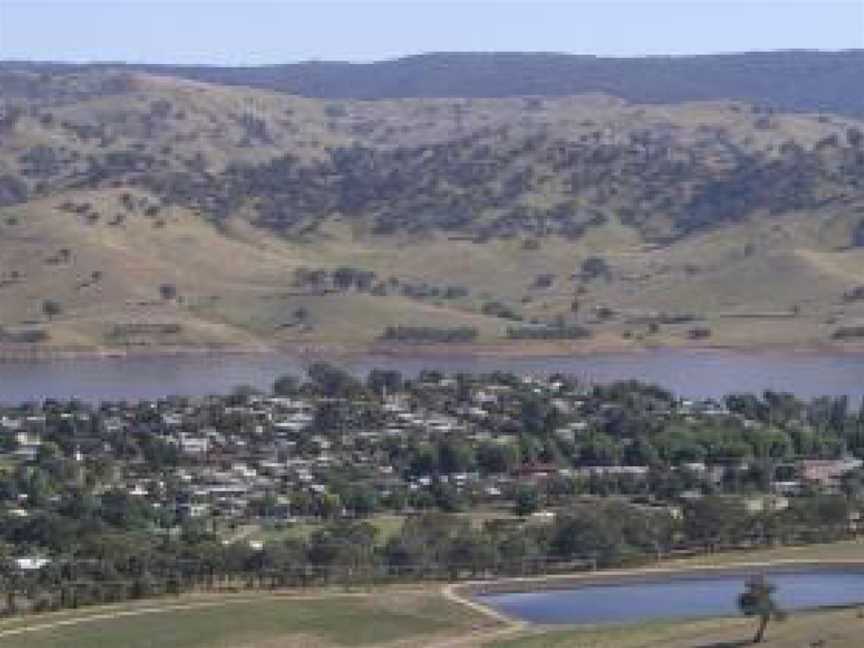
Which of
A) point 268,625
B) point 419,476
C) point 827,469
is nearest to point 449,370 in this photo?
point 419,476

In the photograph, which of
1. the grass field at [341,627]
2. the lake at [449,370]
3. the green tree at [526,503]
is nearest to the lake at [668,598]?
the grass field at [341,627]

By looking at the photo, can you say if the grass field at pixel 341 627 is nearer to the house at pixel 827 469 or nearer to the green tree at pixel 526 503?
the green tree at pixel 526 503

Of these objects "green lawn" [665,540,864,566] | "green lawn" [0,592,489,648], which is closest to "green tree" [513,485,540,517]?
"green lawn" [665,540,864,566]

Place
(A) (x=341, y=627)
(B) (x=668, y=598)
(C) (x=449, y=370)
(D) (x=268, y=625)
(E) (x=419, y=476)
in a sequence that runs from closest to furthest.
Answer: (A) (x=341, y=627) → (D) (x=268, y=625) → (B) (x=668, y=598) → (E) (x=419, y=476) → (C) (x=449, y=370)

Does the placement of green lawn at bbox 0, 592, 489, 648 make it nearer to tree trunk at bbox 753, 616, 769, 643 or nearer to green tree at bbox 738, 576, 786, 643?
green tree at bbox 738, 576, 786, 643

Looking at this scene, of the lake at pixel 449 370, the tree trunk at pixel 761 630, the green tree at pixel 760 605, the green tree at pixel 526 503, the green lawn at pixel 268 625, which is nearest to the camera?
the tree trunk at pixel 761 630

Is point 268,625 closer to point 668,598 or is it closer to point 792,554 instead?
point 668,598

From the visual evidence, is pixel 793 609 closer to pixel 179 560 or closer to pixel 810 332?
pixel 179 560
